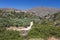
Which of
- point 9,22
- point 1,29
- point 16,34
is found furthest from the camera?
point 9,22

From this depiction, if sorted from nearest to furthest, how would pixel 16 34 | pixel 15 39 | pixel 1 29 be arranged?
1. pixel 15 39
2. pixel 16 34
3. pixel 1 29

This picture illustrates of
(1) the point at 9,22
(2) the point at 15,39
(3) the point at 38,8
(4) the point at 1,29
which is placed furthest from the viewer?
(3) the point at 38,8

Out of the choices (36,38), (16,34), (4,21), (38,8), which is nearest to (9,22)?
(4,21)

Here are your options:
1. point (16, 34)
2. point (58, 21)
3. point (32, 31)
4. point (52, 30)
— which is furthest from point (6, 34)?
point (58, 21)

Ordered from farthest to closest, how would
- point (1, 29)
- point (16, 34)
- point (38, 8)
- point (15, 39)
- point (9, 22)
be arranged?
point (38, 8)
point (9, 22)
point (1, 29)
point (16, 34)
point (15, 39)

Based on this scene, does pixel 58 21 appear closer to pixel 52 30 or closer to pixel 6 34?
pixel 52 30

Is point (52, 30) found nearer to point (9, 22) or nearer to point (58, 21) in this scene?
point (58, 21)

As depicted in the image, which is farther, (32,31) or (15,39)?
(32,31)

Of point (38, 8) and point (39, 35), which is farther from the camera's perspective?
point (38, 8)
